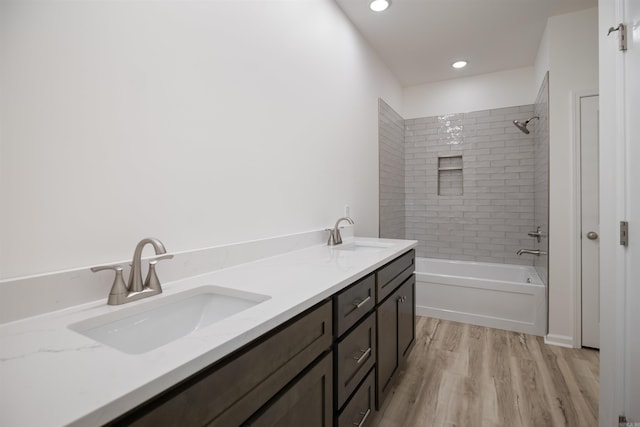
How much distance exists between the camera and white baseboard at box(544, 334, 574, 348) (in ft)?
8.41

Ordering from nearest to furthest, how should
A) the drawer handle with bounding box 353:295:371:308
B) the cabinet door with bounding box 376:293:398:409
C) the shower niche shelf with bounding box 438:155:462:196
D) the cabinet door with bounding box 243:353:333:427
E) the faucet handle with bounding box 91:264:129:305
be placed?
the cabinet door with bounding box 243:353:333:427
the faucet handle with bounding box 91:264:129:305
the drawer handle with bounding box 353:295:371:308
the cabinet door with bounding box 376:293:398:409
the shower niche shelf with bounding box 438:155:462:196

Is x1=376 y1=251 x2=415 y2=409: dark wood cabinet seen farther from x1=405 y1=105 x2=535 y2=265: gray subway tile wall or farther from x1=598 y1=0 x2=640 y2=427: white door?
x1=405 y1=105 x2=535 y2=265: gray subway tile wall

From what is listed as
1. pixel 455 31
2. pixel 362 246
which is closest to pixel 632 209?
pixel 362 246

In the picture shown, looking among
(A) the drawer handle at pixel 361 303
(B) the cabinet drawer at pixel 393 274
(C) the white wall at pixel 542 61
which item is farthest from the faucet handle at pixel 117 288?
(C) the white wall at pixel 542 61

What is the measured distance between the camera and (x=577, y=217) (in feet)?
8.32

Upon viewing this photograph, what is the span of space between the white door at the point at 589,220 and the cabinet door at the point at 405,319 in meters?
1.58

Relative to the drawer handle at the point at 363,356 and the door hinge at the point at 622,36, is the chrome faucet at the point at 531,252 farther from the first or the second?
the drawer handle at the point at 363,356

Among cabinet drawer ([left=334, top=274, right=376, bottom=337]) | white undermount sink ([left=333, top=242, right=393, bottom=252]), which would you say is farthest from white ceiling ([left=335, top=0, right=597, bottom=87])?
cabinet drawer ([left=334, top=274, right=376, bottom=337])

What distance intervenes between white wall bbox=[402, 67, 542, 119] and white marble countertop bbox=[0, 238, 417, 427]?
3688 millimetres

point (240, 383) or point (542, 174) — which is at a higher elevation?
point (542, 174)

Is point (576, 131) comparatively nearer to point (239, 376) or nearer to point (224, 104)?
point (224, 104)

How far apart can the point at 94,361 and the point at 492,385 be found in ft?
7.40

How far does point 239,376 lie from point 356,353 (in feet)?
2.36

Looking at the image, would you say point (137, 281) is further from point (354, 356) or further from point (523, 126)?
point (523, 126)
